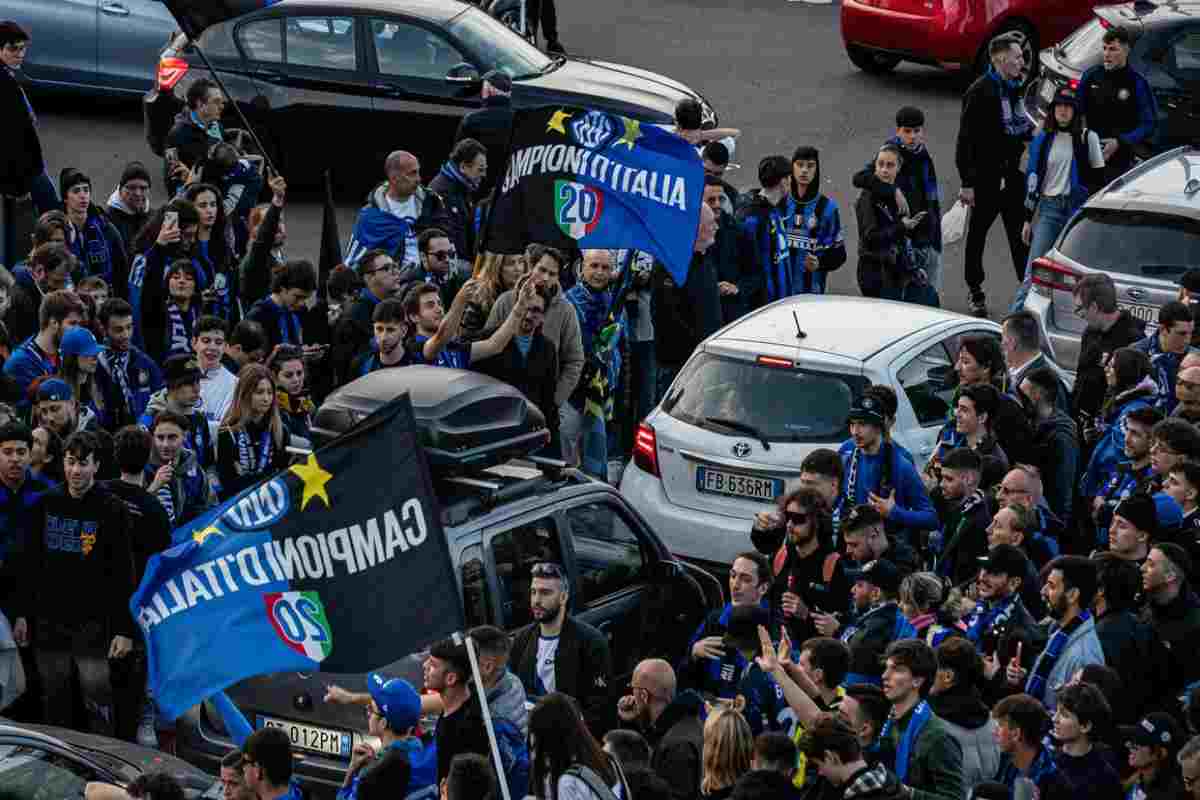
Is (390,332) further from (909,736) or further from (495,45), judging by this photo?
(495,45)

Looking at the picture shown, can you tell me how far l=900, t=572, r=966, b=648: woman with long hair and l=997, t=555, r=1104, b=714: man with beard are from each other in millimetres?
360

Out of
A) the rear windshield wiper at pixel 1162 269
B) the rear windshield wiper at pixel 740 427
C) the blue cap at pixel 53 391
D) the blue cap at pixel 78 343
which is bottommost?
the rear windshield wiper at pixel 740 427

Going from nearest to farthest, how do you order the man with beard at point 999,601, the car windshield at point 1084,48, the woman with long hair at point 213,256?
the man with beard at point 999,601, the woman with long hair at point 213,256, the car windshield at point 1084,48

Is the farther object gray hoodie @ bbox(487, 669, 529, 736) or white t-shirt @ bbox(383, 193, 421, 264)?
white t-shirt @ bbox(383, 193, 421, 264)

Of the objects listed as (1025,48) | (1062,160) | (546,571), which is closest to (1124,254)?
(1062,160)

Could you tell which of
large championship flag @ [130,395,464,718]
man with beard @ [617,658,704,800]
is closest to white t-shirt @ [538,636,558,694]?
man with beard @ [617,658,704,800]

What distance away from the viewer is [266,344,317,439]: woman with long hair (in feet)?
40.4

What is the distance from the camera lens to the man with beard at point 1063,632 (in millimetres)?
9219

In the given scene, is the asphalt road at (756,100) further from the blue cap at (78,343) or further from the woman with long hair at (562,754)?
the woman with long hair at (562,754)

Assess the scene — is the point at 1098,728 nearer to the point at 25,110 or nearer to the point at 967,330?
the point at 967,330

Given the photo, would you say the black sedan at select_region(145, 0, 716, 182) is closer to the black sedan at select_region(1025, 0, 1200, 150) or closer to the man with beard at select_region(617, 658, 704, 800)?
the black sedan at select_region(1025, 0, 1200, 150)

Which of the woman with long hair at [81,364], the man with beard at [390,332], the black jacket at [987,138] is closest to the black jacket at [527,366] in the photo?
the man with beard at [390,332]

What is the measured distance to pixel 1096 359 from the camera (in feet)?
42.5

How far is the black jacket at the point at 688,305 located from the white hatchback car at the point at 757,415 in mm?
1400
